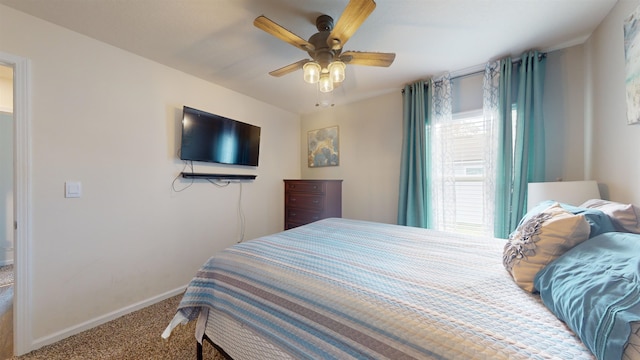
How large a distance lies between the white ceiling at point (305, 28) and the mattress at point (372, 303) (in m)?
1.63

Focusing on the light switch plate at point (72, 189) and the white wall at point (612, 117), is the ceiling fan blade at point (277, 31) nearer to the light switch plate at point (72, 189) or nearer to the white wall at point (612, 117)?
the light switch plate at point (72, 189)

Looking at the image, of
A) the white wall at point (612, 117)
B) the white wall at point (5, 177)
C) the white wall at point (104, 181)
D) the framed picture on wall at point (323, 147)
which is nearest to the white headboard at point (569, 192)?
the white wall at point (612, 117)

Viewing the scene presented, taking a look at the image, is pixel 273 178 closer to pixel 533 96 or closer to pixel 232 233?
pixel 232 233

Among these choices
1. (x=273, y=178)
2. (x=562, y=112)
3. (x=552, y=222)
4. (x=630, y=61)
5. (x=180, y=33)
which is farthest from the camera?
(x=273, y=178)

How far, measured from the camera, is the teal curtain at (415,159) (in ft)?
8.77

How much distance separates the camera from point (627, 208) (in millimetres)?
1058

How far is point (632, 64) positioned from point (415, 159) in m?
1.65

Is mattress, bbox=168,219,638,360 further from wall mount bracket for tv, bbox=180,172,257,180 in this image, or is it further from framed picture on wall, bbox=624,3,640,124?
wall mount bracket for tv, bbox=180,172,257,180

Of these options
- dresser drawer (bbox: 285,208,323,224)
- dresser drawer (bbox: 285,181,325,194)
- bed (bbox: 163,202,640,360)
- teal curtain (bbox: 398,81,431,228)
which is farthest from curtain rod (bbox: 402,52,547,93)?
dresser drawer (bbox: 285,208,323,224)

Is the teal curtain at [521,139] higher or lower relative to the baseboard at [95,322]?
higher

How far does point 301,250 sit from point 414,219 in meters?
1.93

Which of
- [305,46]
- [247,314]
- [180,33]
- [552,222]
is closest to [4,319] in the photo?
[247,314]

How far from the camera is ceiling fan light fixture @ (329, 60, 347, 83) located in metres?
1.57

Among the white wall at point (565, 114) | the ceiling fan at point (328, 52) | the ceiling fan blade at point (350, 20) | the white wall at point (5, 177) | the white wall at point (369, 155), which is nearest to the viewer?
the ceiling fan blade at point (350, 20)
